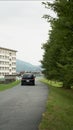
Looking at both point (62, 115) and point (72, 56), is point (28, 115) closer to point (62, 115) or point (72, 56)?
point (62, 115)

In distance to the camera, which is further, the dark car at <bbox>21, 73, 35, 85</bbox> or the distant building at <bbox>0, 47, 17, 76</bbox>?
the distant building at <bbox>0, 47, 17, 76</bbox>

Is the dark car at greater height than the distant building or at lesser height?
lesser

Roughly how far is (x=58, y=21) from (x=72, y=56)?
330cm

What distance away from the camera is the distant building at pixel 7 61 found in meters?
163

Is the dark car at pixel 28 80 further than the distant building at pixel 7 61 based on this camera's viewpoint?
No

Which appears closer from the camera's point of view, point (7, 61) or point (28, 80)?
point (28, 80)

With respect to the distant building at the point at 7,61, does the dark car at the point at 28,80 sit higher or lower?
lower

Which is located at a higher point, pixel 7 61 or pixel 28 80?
pixel 7 61

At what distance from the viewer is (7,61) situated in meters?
170

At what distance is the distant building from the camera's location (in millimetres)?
162625

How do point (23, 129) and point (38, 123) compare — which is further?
point (38, 123)

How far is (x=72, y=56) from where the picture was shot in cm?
1869

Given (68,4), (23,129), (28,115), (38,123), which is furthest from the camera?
(68,4)

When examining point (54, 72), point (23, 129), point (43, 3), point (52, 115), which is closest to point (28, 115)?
point (52, 115)
